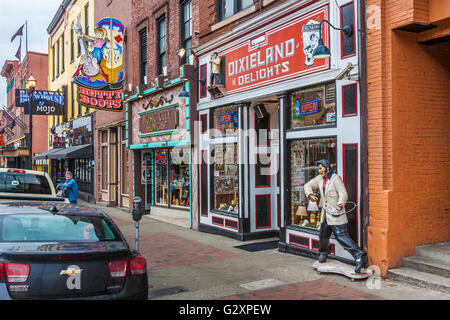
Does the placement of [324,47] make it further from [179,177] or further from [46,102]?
[46,102]

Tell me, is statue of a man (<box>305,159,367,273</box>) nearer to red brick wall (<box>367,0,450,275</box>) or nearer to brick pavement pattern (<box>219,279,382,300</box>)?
red brick wall (<box>367,0,450,275</box>)

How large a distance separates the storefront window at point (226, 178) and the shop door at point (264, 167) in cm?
52

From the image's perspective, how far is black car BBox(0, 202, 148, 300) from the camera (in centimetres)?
396

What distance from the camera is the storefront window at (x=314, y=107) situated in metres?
8.23

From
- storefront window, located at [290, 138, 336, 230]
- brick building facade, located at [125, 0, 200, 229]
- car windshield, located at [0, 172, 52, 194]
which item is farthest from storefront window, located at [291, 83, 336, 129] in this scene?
car windshield, located at [0, 172, 52, 194]

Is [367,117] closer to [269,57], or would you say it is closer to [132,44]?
[269,57]

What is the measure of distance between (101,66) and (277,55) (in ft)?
31.2

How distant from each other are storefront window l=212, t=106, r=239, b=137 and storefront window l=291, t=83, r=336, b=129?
2377 mm

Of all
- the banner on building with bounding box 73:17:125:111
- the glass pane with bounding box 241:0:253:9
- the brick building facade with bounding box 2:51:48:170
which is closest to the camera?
the glass pane with bounding box 241:0:253:9

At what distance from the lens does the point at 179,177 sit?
14883 mm

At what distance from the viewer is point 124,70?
1873cm

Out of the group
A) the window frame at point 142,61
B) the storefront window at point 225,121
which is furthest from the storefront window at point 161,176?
the storefront window at point 225,121

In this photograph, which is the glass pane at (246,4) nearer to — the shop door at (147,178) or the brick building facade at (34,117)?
the shop door at (147,178)
